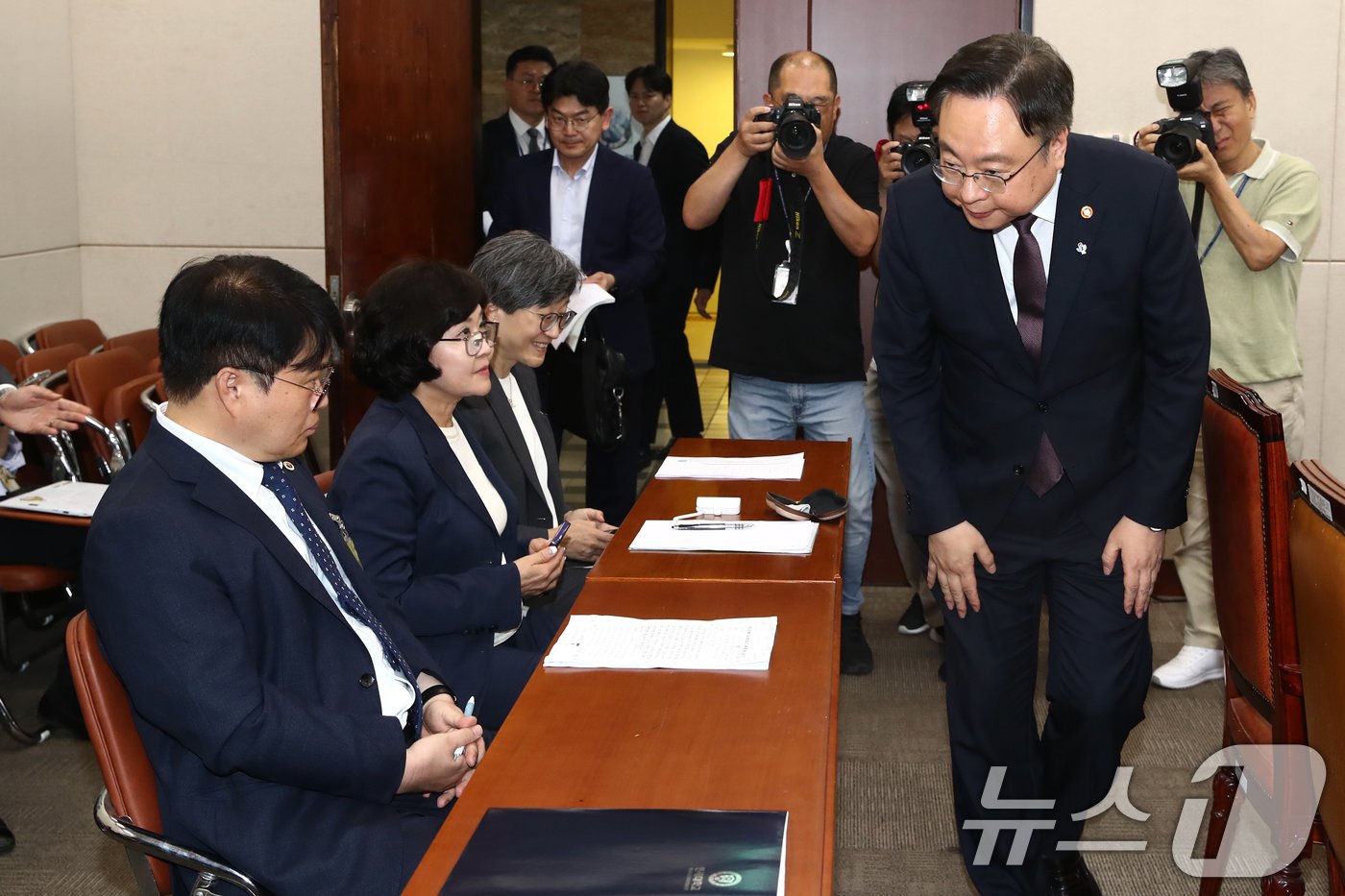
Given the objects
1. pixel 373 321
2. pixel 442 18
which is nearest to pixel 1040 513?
pixel 373 321

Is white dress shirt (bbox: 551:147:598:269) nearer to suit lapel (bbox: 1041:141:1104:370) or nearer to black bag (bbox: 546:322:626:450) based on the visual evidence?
black bag (bbox: 546:322:626:450)

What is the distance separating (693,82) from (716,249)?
8667mm

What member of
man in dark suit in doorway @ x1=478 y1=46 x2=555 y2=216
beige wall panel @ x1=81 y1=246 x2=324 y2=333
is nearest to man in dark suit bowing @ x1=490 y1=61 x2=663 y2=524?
beige wall panel @ x1=81 y1=246 x2=324 y2=333

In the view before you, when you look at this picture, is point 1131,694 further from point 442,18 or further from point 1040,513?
point 442,18

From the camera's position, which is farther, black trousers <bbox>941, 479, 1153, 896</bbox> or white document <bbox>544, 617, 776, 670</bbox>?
black trousers <bbox>941, 479, 1153, 896</bbox>

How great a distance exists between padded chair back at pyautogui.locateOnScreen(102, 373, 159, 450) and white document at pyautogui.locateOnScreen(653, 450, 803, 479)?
5.28 feet

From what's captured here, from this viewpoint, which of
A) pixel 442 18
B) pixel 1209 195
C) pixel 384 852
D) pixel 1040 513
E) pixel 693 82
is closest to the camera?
pixel 384 852

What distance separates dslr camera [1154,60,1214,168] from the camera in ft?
11.7

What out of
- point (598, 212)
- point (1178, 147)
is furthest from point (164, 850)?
point (598, 212)

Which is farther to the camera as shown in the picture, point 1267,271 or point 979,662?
point 1267,271

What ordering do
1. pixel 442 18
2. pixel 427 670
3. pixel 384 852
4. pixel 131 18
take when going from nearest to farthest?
pixel 384 852 → pixel 427 670 → pixel 442 18 → pixel 131 18

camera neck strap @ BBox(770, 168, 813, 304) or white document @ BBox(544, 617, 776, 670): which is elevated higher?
camera neck strap @ BBox(770, 168, 813, 304)

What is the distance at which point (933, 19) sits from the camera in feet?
15.1

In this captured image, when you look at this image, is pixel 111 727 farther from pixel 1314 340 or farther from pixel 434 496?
pixel 1314 340
